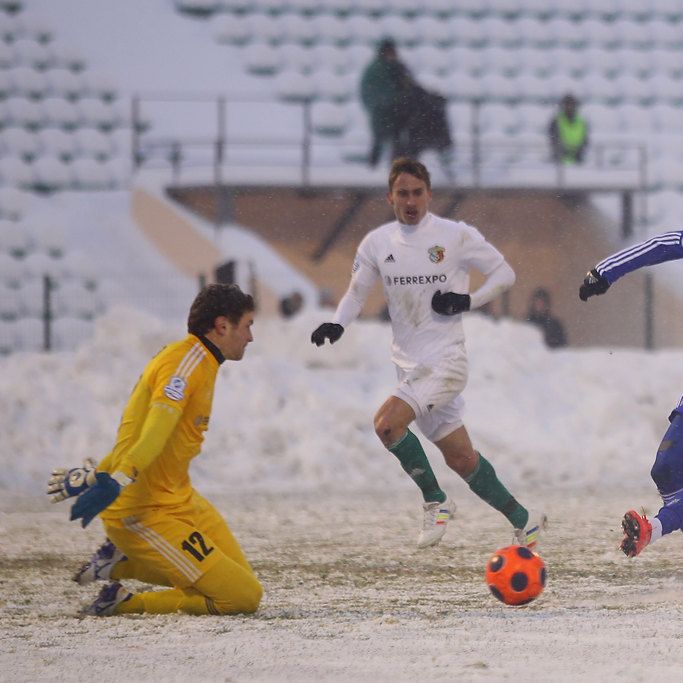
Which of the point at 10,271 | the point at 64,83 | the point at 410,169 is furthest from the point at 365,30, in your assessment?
the point at 410,169

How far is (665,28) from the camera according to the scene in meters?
21.0

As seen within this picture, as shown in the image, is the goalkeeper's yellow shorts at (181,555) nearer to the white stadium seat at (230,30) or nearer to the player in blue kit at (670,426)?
the player in blue kit at (670,426)

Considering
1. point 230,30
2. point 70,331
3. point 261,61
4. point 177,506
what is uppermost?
point 230,30

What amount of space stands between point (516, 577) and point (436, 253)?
2.07 metres

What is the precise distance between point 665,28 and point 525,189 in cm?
509

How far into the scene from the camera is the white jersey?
277 inches

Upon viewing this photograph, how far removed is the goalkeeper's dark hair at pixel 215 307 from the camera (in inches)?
219

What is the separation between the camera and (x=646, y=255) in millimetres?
6039

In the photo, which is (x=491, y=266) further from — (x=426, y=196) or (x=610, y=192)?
(x=610, y=192)

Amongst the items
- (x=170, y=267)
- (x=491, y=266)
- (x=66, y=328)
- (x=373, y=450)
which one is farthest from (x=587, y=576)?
(x=170, y=267)

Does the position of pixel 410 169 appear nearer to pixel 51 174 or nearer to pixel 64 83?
pixel 51 174

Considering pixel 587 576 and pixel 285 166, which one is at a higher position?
pixel 285 166

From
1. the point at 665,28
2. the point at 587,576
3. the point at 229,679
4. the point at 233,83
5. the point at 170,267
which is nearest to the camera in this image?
the point at 229,679

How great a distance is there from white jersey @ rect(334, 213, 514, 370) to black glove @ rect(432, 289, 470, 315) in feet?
0.36
